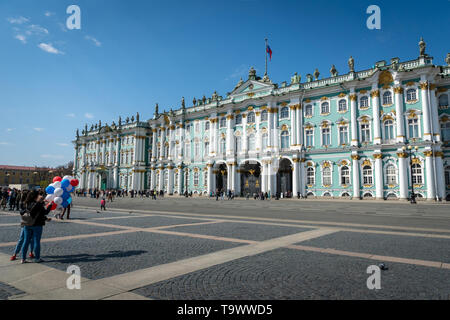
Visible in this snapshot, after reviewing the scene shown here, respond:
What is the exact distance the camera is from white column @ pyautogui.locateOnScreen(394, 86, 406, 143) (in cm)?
3309

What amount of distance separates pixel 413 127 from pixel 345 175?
928 centimetres

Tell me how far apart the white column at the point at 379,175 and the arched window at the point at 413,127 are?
4001mm

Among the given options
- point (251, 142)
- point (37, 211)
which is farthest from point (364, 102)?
point (37, 211)

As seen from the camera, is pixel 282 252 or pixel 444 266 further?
pixel 282 252

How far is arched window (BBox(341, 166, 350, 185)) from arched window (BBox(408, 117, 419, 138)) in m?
7.96

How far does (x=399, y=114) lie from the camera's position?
33.2m

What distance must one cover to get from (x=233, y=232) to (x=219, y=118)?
39.8 m

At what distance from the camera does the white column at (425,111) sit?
31.6 meters

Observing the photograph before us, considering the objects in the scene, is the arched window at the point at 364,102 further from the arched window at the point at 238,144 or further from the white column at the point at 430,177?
the arched window at the point at 238,144

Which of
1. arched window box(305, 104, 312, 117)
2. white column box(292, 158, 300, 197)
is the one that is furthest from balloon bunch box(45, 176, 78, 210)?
arched window box(305, 104, 312, 117)

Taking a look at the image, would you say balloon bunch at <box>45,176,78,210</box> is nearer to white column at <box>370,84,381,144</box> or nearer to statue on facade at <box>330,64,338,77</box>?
white column at <box>370,84,381,144</box>
